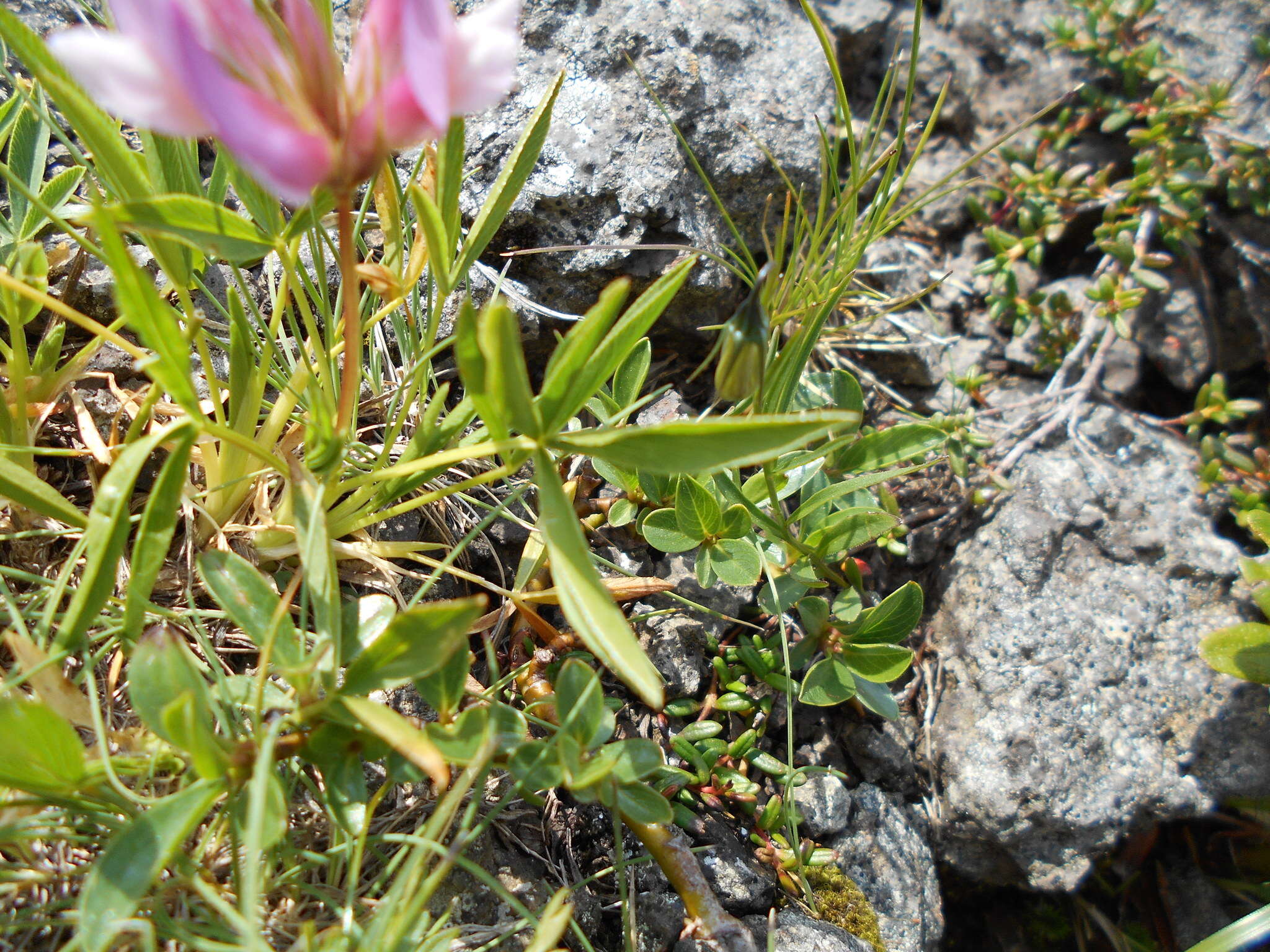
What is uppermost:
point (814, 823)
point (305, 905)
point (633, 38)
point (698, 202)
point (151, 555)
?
point (633, 38)

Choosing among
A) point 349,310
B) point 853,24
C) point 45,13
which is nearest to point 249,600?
point 349,310

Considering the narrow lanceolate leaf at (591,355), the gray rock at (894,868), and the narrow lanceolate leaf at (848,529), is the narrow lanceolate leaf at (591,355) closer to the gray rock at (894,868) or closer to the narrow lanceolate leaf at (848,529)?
the narrow lanceolate leaf at (848,529)

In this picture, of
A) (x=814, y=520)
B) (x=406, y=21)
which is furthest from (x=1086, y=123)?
(x=406, y=21)

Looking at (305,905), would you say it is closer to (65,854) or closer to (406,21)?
(65,854)

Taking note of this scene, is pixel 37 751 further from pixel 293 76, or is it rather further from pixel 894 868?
pixel 894 868

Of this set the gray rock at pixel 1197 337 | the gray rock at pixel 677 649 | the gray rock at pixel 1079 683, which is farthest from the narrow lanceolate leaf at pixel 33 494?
the gray rock at pixel 1197 337

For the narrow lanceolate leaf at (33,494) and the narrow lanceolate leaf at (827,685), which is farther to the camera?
the narrow lanceolate leaf at (827,685)

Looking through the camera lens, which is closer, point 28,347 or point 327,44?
point 327,44

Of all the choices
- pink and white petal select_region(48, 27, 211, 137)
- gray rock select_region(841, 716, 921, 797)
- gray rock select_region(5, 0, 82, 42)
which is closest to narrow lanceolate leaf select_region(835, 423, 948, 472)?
gray rock select_region(841, 716, 921, 797)
